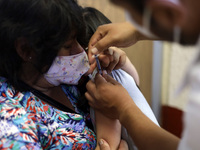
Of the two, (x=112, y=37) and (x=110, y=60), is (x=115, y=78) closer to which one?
(x=110, y=60)

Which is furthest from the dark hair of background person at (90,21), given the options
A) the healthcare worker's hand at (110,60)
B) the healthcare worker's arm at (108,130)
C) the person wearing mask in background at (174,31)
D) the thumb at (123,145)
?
the person wearing mask in background at (174,31)

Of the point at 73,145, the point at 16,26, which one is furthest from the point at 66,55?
the point at 73,145

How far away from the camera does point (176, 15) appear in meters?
0.55

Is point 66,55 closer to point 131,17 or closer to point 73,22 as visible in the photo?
point 73,22

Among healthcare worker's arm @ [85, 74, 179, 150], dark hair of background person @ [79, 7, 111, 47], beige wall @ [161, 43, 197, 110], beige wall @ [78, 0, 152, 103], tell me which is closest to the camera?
healthcare worker's arm @ [85, 74, 179, 150]

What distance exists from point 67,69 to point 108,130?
1.04 feet

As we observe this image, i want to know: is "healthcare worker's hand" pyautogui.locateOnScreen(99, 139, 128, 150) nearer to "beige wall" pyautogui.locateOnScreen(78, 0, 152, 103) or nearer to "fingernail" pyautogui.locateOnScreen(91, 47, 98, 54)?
"fingernail" pyautogui.locateOnScreen(91, 47, 98, 54)

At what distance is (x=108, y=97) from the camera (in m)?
1.06

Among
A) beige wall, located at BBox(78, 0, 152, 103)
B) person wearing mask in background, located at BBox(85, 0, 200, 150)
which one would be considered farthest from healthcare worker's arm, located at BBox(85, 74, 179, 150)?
beige wall, located at BBox(78, 0, 152, 103)

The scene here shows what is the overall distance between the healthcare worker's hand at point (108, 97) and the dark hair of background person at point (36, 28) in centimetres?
22

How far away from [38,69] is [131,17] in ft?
1.85

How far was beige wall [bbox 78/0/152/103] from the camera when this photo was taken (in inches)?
64.3

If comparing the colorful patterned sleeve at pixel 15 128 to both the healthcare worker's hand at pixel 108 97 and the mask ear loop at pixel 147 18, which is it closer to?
the healthcare worker's hand at pixel 108 97

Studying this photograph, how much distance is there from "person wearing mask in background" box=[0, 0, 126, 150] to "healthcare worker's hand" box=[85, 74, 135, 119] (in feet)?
0.29
